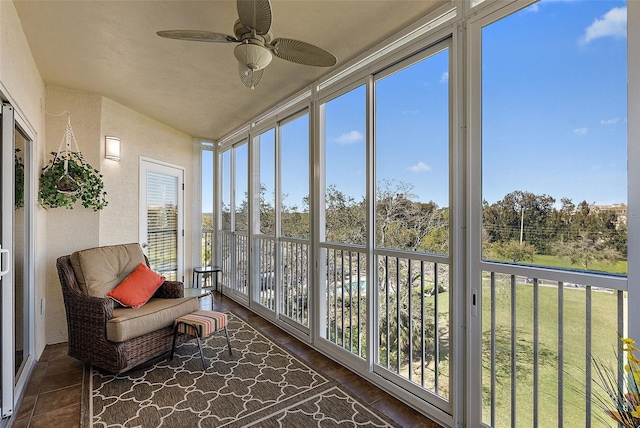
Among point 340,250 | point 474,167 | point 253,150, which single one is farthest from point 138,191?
point 474,167

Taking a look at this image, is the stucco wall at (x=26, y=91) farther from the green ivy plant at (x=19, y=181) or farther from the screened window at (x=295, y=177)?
the screened window at (x=295, y=177)

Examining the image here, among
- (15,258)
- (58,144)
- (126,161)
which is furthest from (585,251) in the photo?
(126,161)

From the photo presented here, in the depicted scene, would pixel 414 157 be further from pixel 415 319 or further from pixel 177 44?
pixel 177 44

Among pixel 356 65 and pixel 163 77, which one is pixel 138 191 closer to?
pixel 163 77

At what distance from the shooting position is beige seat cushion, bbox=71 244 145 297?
287 cm

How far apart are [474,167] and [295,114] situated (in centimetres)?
224

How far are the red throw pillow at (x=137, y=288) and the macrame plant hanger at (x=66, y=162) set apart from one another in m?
1.02

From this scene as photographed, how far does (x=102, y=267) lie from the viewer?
303cm

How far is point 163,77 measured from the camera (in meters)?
3.22

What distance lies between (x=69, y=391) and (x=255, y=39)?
9.69 feet

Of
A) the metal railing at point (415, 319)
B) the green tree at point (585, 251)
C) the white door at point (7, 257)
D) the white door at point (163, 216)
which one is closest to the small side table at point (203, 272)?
the white door at point (163, 216)

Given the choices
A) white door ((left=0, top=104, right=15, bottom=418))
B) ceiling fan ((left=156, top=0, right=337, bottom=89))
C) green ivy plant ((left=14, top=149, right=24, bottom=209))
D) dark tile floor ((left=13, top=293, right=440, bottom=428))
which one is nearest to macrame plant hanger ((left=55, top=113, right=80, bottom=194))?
green ivy plant ((left=14, top=149, right=24, bottom=209))

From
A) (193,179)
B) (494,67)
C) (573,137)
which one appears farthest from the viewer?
(193,179)

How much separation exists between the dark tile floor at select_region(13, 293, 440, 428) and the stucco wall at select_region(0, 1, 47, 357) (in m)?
0.35
